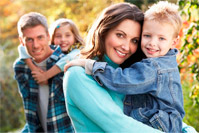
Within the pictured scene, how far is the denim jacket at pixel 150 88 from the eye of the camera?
1.91m

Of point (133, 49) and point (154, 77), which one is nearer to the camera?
point (154, 77)

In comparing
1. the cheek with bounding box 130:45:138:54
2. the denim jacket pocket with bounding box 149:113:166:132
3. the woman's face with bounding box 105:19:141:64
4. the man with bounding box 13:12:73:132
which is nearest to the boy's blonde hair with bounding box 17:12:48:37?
the man with bounding box 13:12:73:132

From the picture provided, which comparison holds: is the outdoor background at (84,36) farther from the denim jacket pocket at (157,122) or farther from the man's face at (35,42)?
the denim jacket pocket at (157,122)

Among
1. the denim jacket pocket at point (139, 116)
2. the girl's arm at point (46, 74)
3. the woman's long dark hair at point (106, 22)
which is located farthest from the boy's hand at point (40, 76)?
the denim jacket pocket at point (139, 116)

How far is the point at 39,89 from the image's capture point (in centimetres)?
331

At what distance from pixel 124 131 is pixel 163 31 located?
0.84 m

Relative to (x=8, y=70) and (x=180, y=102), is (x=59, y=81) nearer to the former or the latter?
(x=180, y=102)

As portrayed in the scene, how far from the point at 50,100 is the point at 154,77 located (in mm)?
1591

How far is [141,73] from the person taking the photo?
6.36 feet

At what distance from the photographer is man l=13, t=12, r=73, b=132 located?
125 inches

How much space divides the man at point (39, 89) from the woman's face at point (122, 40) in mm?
1245

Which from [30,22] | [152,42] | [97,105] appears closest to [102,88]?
[97,105]

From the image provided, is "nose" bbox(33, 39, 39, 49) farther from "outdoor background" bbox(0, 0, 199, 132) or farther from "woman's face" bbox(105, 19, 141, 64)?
"woman's face" bbox(105, 19, 141, 64)

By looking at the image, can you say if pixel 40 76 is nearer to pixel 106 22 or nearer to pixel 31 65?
pixel 31 65
